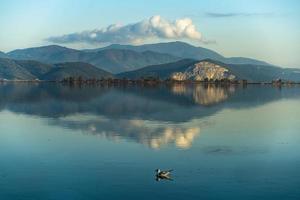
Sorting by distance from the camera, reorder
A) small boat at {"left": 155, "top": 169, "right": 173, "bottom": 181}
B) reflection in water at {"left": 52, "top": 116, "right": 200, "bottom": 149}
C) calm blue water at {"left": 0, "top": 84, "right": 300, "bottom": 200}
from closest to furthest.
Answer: calm blue water at {"left": 0, "top": 84, "right": 300, "bottom": 200} → small boat at {"left": 155, "top": 169, "right": 173, "bottom": 181} → reflection in water at {"left": 52, "top": 116, "right": 200, "bottom": 149}

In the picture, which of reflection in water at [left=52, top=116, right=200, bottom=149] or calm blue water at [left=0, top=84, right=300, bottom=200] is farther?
reflection in water at [left=52, top=116, right=200, bottom=149]

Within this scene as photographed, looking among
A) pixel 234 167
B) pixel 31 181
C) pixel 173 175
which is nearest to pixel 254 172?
pixel 234 167

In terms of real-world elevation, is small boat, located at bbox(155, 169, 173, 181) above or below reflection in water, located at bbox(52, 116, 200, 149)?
below

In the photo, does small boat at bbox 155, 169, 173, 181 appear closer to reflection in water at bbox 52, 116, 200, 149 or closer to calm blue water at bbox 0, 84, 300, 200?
calm blue water at bbox 0, 84, 300, 200

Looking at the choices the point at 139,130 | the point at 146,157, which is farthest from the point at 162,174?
the point at 139,130

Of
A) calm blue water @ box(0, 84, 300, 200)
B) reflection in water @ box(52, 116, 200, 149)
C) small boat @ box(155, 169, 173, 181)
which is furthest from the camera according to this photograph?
reflection in water @ box(52, 116, 200, 149)

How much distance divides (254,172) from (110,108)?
50756 millimetres

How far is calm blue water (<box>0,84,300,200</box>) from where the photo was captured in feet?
99.5

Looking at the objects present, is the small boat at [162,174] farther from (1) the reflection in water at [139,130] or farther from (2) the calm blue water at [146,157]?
(1) the reflection in water at [139,130]

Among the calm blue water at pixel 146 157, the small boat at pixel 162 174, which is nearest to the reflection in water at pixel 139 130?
the calm blue water at pixel 146 157

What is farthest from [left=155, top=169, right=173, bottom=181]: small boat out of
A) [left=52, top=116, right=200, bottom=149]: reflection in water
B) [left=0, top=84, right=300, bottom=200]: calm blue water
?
Result: [left=52, top=116, right=200, bottom=149]: reflection in water

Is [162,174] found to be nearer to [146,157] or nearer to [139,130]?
[146,157]

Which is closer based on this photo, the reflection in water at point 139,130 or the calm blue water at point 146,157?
the calm blue water at point 146,157

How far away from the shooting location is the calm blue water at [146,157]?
30.3 meters
